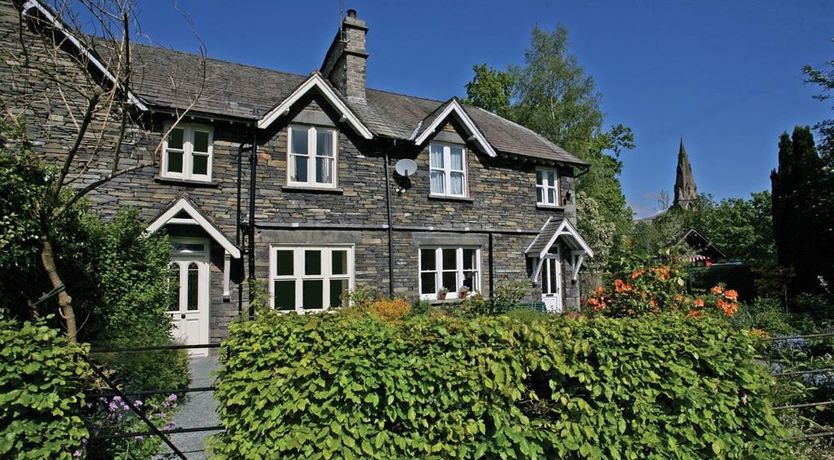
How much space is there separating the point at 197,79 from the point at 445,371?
491 inches

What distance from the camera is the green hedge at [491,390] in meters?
3.41

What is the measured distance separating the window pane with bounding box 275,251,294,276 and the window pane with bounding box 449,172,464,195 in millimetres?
5924

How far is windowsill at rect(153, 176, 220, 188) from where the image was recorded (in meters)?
10.5

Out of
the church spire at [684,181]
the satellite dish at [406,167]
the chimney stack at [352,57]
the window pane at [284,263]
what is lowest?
the window pane at [284,263]

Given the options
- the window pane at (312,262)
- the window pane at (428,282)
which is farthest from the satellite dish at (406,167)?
the window pane at (312,262)

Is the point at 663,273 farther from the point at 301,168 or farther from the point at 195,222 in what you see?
the point at 195,222

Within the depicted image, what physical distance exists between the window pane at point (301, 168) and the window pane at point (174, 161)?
2962 millimetres

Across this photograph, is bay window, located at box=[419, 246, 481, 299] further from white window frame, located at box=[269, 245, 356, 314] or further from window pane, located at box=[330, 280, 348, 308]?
window pane, located at box=[330, 280, 348, 308]

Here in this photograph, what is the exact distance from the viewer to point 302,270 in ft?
38.7

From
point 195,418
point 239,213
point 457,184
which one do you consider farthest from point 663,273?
point 239,213

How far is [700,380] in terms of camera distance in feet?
13.2

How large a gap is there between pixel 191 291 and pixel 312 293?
3102mm

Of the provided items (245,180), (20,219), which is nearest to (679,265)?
(20,219)

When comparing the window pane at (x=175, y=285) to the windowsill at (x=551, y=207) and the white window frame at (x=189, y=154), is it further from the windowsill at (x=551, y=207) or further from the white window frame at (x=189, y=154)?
the windowsill at (x=551, y=207)
